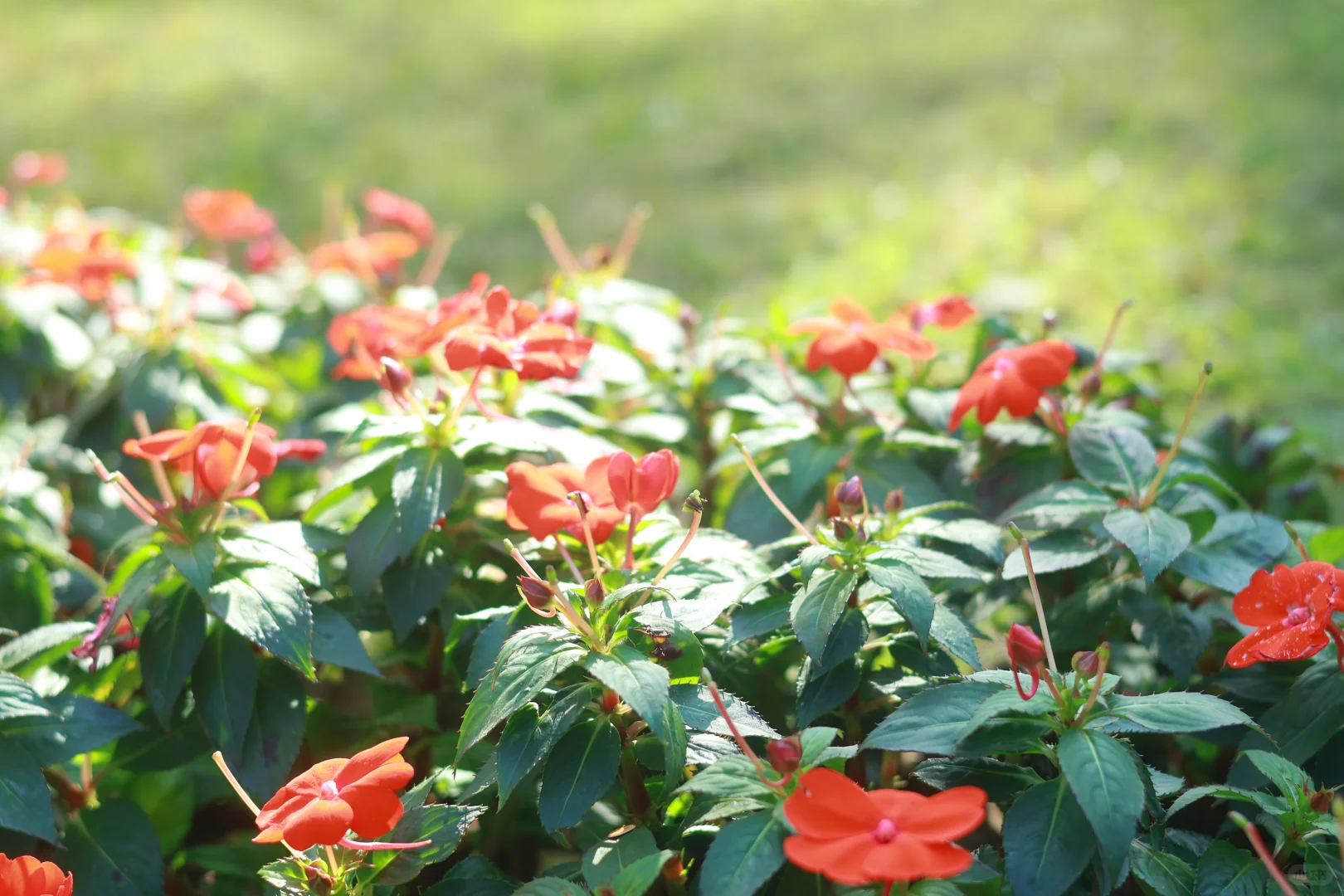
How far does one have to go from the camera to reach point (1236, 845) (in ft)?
4.56

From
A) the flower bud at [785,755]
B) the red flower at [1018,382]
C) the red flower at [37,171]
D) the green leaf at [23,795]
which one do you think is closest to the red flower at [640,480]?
the flower bud at [785,755]

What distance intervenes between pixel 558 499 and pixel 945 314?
3.17 feet

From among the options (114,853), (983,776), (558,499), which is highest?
(558,499)

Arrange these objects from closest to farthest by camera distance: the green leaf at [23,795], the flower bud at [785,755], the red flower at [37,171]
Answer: the flower bud at [785,755] < the green leaf at [23,795] < the red flower at [37,171]

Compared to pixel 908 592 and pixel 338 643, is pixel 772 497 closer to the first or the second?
pixel 908 592

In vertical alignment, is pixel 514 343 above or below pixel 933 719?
above

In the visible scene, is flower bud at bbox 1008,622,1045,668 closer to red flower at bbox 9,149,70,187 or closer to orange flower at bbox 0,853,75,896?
orange flower at bbox 0,853,75,896

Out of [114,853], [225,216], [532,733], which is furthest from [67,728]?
[225,216]

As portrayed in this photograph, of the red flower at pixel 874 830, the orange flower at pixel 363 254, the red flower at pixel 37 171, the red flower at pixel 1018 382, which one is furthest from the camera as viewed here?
the red flower at pixel 37 171

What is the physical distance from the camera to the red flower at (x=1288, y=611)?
1.31 m

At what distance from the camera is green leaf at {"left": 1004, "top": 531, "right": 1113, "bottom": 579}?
5.13ft

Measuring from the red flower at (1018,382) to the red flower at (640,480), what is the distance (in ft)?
1.82

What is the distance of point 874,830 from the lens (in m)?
1.07

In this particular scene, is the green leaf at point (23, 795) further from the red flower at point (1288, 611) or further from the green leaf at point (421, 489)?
the red flower at point (1288, 611)
